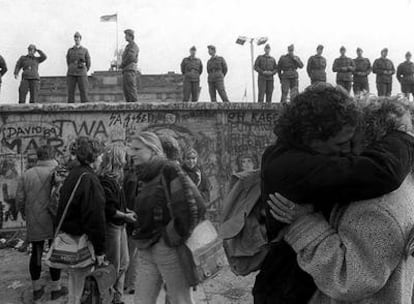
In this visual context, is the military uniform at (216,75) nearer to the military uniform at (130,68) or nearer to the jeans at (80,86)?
the military uniform at (130,68)

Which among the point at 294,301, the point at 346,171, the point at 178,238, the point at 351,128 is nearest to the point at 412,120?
the point at 351,128

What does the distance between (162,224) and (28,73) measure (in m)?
10.4

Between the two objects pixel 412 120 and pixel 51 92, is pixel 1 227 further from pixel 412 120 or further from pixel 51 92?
pixel 51 92

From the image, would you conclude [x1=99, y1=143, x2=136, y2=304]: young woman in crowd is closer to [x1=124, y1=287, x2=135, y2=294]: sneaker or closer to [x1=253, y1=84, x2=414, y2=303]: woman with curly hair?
[x1=124, y1=287, x2=135, y2=294]: sneaker

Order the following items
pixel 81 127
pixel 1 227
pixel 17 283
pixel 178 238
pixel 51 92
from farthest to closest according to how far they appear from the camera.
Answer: pixel 51 92 < pixel 81 127 < pixel 1 227 < pixel 17 283 < pixel 178 238

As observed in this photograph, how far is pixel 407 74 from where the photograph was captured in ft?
49.7

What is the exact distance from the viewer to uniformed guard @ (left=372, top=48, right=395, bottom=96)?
592 inches

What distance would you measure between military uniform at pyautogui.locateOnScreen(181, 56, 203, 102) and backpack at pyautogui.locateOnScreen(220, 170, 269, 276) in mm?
11926

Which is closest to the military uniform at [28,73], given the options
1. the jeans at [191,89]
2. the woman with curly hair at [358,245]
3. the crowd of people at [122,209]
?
the jeans at [191,89]

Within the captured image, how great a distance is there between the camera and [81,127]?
11.1 meters

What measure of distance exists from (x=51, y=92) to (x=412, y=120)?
21599mm

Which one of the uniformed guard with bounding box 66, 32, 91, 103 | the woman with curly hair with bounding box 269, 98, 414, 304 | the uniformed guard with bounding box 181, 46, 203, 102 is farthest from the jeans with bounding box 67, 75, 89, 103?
the woman with curly hair with bounding box 269, 98, 414, 304

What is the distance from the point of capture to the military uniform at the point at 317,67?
14664mm

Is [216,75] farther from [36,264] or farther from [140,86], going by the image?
[36,264]
